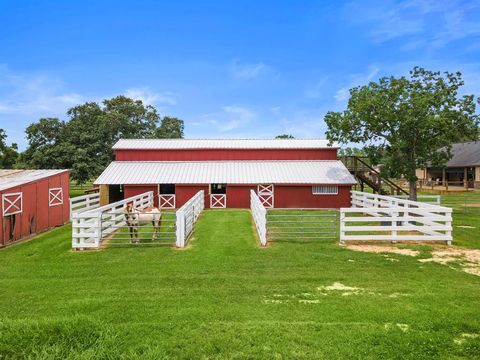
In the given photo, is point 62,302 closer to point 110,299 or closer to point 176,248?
point 110,299

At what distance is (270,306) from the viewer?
5754 mm

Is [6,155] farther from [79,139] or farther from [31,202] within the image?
[31,202]

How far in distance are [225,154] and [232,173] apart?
334 centimetres

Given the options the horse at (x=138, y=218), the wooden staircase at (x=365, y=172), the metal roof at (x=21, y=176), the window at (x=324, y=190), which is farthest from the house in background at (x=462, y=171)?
the metal roof at (x=21, y=176)

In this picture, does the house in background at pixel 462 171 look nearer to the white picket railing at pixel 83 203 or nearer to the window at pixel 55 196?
the white picket railing at pixel 83 203

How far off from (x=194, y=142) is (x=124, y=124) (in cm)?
1540

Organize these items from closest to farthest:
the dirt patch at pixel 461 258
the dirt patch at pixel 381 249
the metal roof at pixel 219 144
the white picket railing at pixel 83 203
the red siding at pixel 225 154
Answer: the dirt patch at pixel 461 258
the dirt patch at pixel 381 249
the white picket railing at pixel 83 203
the red siding at pixel 225 154
the metal roof at pixel 219 144

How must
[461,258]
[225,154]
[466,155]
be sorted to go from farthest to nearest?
[466,155] → [225,154] → [461,258]

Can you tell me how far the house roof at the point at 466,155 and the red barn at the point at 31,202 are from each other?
42.8 meters

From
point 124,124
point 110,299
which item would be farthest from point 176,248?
point 124,124

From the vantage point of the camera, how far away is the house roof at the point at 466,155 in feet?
128

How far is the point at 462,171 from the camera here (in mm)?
42188

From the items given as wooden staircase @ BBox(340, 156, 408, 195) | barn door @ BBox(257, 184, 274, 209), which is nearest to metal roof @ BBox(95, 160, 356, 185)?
barn door @ BBox(257, 184, 274, 209)

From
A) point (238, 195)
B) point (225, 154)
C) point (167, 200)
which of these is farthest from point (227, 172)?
point (167, 200)
